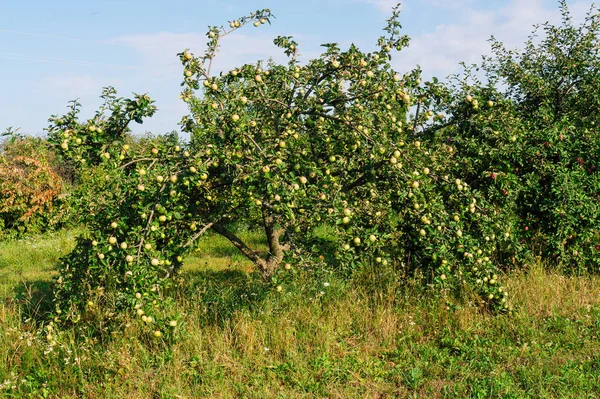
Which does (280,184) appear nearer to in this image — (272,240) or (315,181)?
(315,181)

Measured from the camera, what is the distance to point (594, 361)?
4312 millimetres

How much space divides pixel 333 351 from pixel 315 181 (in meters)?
1.47

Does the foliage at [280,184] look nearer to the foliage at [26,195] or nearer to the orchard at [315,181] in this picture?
the orchard at [315,181]

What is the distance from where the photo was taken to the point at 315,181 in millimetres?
4723

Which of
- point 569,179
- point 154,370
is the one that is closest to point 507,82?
point 569,179

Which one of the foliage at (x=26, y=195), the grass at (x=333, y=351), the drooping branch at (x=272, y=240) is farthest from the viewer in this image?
the foliage at (x=26, y=195)

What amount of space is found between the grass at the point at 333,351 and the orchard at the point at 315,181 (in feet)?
0.96

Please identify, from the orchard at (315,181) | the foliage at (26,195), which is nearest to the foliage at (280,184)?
the orchard at (315,181)

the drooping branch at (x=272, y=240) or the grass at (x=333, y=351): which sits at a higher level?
the drooping branch at (x=272, y=240)

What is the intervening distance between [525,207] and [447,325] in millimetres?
2299

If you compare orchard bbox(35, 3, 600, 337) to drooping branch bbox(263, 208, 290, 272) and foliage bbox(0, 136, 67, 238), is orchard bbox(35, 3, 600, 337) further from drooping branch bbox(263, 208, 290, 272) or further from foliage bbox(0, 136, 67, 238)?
foliage bbox(0, 136, 67, 238)

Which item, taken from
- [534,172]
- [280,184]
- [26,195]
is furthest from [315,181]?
[26,195]

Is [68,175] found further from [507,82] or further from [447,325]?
[447,325]

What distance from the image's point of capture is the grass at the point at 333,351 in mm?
3963
